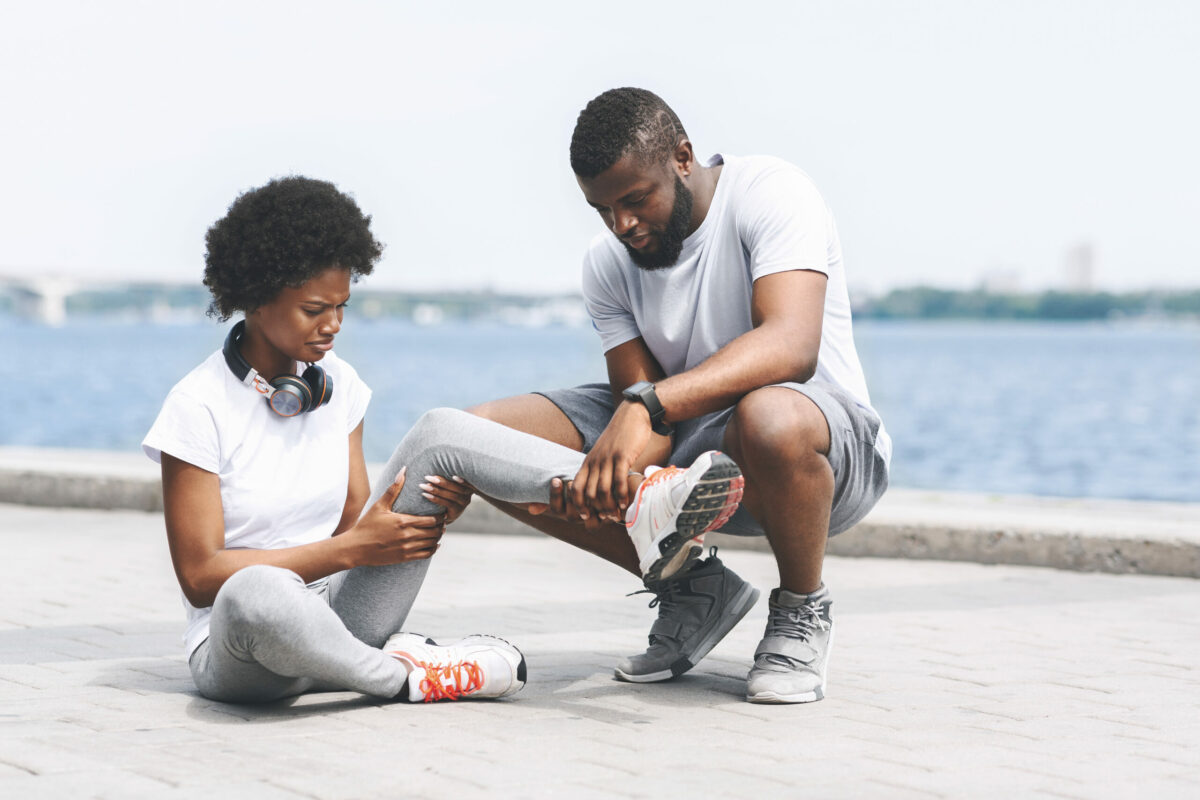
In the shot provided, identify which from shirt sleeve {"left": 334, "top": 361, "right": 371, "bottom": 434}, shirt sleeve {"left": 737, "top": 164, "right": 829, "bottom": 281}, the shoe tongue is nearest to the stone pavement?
the shoe tongue

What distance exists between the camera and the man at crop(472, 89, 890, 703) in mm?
3475

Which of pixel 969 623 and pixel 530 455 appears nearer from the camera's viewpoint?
pixel 530 455

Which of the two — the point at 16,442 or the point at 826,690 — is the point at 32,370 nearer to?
the point at 16,442

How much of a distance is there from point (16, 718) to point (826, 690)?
1991 millimetres

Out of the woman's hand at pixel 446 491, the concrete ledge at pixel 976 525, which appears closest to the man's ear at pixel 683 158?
the woman's hand at pixel 446 491

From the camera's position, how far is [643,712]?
346 centimetres

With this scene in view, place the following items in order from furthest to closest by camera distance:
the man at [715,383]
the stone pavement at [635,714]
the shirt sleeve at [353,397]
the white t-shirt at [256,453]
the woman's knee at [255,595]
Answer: the shirt sleeve at [353,397], the man at [715,383], the white t-shirt at [256,453], the woman's knee at [255,595], the stone pavement at [635,714]

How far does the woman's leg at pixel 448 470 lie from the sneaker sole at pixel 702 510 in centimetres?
32

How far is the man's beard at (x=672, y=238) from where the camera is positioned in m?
3.83

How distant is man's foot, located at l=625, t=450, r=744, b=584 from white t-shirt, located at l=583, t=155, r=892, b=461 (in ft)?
2.53

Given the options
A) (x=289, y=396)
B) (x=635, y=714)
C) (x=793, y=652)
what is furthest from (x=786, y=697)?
(x=289, y=396)

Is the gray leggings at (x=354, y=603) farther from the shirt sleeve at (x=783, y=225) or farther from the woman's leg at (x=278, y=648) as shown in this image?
the shirt sleeve at (x=783, y=225)

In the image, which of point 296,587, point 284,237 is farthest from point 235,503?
point 284,237

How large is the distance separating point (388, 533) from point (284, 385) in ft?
1.48
